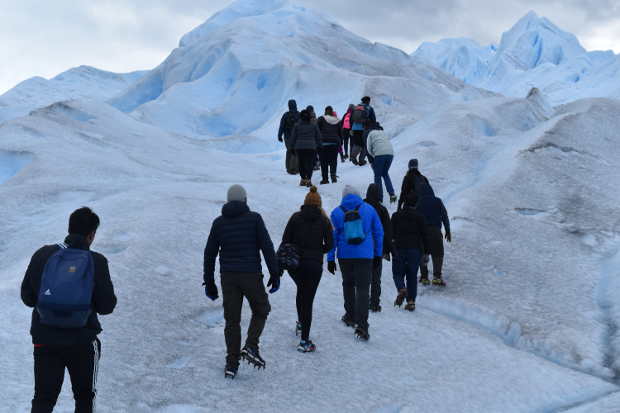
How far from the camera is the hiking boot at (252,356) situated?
5645 mm

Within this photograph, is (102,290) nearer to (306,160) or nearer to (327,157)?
(306,160)

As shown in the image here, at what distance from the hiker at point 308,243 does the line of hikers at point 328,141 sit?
5.77m

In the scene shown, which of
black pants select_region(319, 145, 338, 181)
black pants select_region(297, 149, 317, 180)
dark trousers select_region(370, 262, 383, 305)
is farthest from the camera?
black pants select_region(319, 145, 338, 181)

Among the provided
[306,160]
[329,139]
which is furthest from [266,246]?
[329,139]

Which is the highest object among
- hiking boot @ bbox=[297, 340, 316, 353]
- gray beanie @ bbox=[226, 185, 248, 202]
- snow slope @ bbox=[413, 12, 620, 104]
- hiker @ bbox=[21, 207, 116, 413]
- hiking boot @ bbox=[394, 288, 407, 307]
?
snow slope @ bbox=[413, 12, 620, 104]

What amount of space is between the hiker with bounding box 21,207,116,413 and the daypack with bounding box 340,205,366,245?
3423mm

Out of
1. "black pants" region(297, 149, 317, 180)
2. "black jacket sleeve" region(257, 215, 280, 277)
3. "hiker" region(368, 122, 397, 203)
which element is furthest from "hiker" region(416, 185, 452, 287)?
"black jacket sleeve" region(257, 215, 280, 277)

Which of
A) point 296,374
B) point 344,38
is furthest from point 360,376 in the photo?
point 344,38

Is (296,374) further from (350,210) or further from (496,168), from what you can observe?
(496,168)

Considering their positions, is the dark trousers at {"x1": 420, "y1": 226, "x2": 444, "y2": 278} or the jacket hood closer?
the jacket hood

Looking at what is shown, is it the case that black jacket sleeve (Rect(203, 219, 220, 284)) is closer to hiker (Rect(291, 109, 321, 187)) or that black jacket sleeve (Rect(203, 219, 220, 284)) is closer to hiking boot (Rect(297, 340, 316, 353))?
hiking boot (Rect(297, 340, 316, 353))

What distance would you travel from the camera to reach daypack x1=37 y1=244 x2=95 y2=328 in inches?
142

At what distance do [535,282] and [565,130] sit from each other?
10.0 meters

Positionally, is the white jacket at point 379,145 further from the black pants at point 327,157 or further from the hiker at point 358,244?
the hiker at point 358,244
